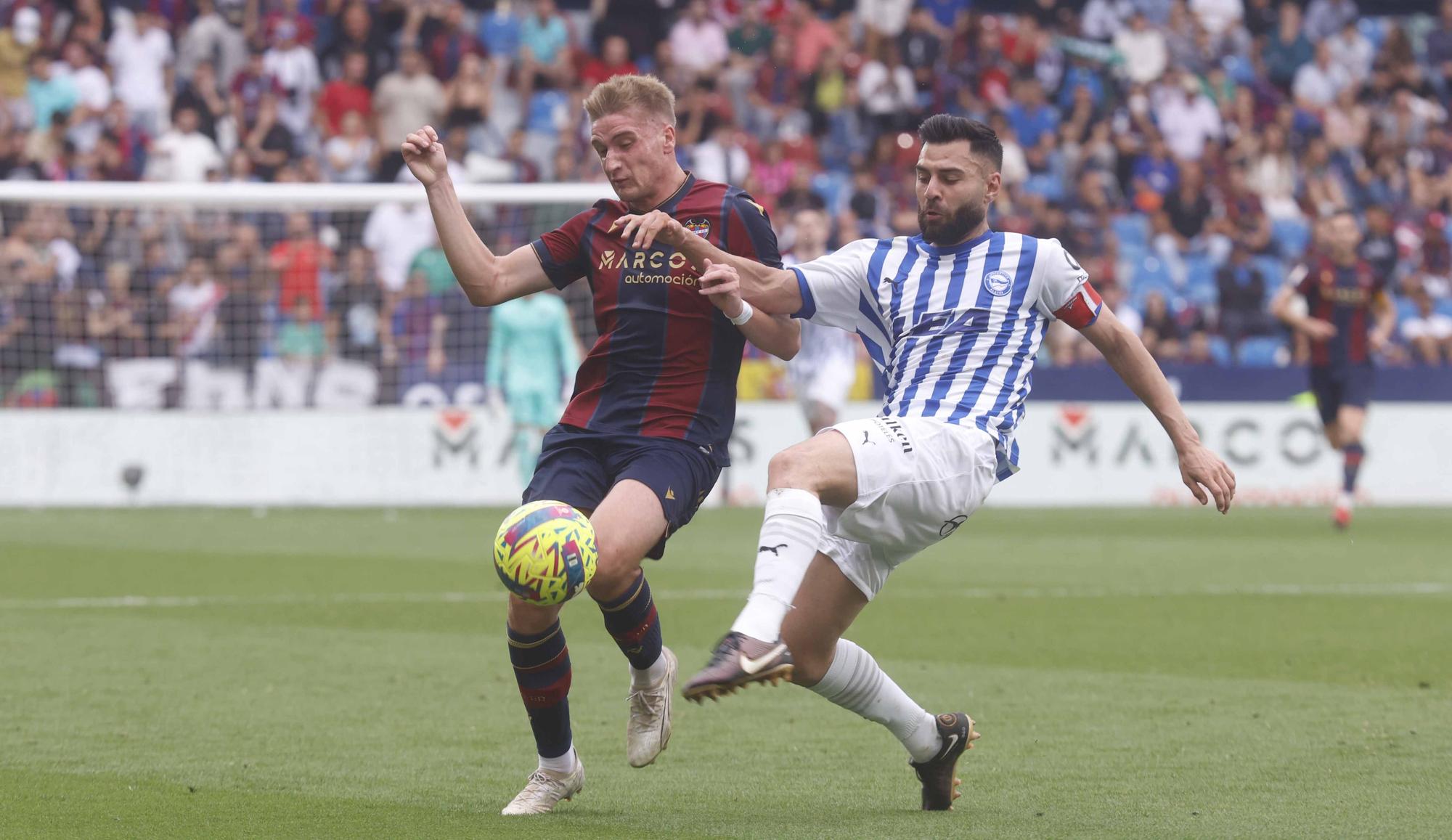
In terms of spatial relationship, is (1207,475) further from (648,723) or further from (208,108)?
Result: (208,108)

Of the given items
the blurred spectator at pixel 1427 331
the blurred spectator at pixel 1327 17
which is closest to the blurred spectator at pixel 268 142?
the blurred spectator at pixel 1427 331

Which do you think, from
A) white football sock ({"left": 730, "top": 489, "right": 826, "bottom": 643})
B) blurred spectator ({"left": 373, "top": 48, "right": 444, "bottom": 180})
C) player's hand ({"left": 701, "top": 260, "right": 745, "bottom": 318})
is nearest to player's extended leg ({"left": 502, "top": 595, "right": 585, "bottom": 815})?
white football sock ({"left": 730, "top": 489, "right": 826, "bottom": 643})

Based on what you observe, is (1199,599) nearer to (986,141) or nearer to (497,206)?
(986,141)

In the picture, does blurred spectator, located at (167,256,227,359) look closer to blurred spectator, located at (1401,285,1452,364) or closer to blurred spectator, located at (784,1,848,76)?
blurred spectator, located at (784,1,848,76)

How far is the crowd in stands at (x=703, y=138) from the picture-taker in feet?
62.4

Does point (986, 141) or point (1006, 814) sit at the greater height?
point (986, 141)

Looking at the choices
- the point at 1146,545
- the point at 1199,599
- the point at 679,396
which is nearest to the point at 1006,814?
the point at 679,396

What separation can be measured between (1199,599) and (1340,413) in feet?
19.3

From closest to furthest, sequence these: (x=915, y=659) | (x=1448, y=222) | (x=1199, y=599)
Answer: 1. (x=915, y=659)
2. (x=1199, y=599)
3. (x=1448, y=222)

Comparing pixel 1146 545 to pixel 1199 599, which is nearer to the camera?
pixel 1199 599

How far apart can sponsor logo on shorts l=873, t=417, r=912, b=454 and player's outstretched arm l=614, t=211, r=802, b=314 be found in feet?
1.96

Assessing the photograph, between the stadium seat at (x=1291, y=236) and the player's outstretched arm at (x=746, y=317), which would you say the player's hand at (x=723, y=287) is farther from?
the stadium seat at (x=1291, y=236)

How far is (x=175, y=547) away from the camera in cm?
1446

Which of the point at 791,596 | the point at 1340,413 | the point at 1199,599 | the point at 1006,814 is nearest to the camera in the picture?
the point at 791,596
